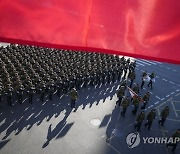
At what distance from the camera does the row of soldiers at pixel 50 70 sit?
19509mm

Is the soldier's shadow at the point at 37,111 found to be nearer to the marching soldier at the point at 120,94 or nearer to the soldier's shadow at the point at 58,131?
the soldier's shadow at the point at 58,131

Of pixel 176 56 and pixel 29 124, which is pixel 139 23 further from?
pixel 29 124

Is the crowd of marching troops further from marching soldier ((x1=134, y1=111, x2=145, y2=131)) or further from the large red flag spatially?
the large red flag

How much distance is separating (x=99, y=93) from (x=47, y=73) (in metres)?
3.92

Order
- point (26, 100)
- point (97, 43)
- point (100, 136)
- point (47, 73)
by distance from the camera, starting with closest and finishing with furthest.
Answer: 1. point (97, 43)
2. point (100, 136)
3. point (26, 100)
4. point (47, 73)

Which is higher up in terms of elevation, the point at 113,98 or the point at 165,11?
the point at 165,11

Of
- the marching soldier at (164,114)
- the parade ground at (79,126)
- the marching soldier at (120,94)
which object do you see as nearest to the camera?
the parade ground at (79,126)

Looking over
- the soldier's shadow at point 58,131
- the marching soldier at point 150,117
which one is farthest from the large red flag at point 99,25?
the marching soldier at point 150,117

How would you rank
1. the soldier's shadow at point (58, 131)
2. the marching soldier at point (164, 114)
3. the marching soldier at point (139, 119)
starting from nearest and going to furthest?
1. the soldier's shadow at point (58, 131)
2. the marching soldier at point (139, 119)
3. the marching soldier at point (164, 114)

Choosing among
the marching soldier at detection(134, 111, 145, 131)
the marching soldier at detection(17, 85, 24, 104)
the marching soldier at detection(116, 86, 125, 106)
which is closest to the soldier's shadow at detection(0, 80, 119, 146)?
the marching soldier at detection(17, 85, 24, 104)

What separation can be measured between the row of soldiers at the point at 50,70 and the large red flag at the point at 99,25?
1448 cm

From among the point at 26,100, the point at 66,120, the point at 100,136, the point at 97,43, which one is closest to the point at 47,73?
the point at 26,100

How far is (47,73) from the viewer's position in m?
21.3

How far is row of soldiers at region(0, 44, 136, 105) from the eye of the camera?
1951 cm
